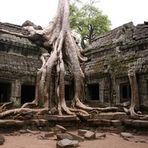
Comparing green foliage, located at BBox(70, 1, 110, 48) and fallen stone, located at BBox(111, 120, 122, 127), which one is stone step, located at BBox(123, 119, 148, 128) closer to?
fallen stone, located at BBox(111, 120, 122, 127)

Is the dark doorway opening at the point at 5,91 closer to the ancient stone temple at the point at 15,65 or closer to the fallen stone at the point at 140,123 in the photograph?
the ancient stone temple at the point at 15,65

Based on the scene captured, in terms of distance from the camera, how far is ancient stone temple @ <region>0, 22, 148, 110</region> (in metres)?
12.1

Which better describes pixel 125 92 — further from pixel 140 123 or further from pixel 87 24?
pixel 87 24

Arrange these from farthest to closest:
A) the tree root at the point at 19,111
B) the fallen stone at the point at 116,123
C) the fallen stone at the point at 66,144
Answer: the fallen stone at the point at 116,123
the tree root at the point at 19,111
the fallen stone at the point at 66,144

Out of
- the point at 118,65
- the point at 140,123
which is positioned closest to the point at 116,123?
the point at 140,123

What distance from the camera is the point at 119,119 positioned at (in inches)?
368

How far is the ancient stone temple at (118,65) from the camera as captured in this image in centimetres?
1170

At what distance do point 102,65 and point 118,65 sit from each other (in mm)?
1187

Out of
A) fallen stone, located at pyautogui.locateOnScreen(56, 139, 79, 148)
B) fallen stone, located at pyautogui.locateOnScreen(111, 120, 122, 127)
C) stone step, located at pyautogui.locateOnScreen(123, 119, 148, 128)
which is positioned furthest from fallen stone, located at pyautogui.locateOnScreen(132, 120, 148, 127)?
fallen stone, located at pyautogui.locateOnScreen(56, 139, 79, 148)

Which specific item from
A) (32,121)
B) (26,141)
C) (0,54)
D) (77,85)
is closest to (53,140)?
(26,141)

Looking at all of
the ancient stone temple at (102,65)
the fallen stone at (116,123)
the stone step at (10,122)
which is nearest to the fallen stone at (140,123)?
the fallen stone at (116,123)

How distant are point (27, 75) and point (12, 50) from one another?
169 cm

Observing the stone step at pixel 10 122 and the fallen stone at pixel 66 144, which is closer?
the fallen stone at pixel 66 144

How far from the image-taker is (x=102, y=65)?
13828mm
